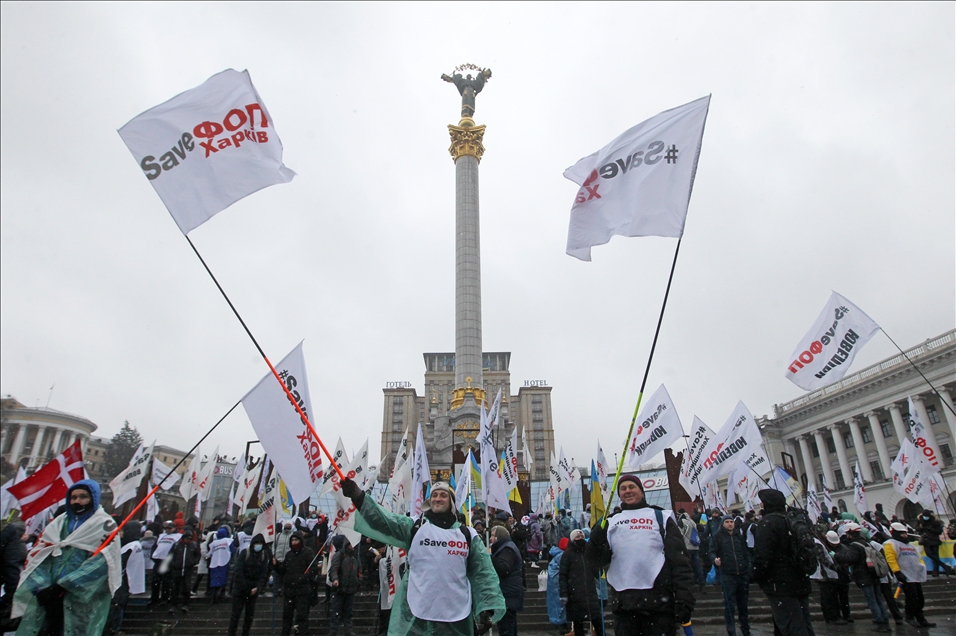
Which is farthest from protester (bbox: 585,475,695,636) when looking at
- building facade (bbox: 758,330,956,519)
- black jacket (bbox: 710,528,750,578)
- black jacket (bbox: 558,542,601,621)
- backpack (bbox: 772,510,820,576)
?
building facade (bbox: 758,330,956,519)

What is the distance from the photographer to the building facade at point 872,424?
40781 mm

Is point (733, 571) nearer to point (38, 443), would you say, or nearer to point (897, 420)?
point (897, 420)

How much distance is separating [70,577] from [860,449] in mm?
56636

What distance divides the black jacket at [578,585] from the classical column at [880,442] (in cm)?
4854

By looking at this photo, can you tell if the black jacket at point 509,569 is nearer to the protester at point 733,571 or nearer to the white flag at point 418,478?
the protester at point 733,571

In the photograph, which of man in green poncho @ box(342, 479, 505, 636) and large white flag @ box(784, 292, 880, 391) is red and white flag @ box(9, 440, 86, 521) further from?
large white flag @ box(784, 292, 880, 391)

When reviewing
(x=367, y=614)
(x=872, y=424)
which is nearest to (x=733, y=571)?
(x=367, y=614)

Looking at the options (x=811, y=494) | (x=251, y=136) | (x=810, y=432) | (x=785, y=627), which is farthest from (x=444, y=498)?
(x=810, y=432)

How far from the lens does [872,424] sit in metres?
47.2

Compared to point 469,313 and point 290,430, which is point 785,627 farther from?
point 469,313

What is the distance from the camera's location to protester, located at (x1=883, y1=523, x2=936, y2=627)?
1005 centimetres

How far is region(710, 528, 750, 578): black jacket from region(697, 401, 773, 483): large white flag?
13.0 ft

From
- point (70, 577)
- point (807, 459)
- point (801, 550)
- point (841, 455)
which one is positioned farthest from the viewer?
point (807, 459)

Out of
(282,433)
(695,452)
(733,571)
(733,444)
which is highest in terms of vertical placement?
(695,452)
